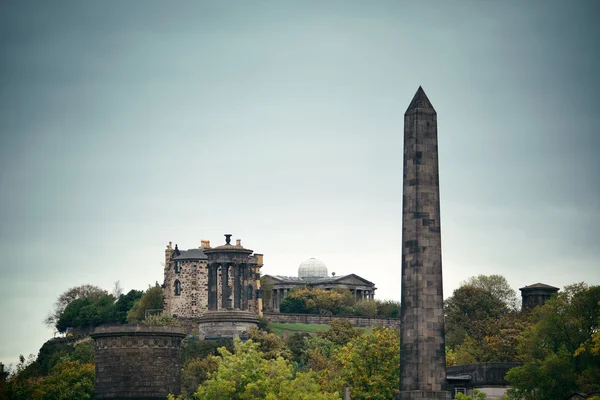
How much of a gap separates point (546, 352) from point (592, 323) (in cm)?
294

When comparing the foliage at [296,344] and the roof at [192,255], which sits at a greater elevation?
the roof at [192,255]

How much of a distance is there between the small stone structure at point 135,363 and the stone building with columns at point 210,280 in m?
47.0

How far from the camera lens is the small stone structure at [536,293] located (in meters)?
130

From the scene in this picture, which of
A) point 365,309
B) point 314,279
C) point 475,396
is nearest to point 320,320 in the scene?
point 365,309

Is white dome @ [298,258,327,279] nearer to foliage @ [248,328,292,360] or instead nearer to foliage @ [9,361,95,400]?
foliage @ [248,328,292,360]

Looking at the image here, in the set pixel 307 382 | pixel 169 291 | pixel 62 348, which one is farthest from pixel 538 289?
pixel 307 382

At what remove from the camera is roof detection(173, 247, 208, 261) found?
14212 cm

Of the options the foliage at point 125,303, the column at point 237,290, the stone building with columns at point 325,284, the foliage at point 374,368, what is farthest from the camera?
the stone building with columns at point 325,284

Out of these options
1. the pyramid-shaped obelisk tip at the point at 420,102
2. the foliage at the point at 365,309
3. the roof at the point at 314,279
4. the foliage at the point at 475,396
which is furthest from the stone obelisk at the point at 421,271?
the roof at the point at 314,279

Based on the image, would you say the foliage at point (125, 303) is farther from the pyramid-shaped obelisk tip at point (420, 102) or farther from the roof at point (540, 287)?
the pyramid-shaped obelisk tip at point (420, 102)

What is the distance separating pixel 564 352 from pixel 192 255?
3069 inches

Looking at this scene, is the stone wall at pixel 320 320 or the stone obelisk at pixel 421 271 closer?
the stone obelisk at pixel 421 271

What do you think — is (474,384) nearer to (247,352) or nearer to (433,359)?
(247,352)

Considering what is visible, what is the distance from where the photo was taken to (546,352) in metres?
71.9
